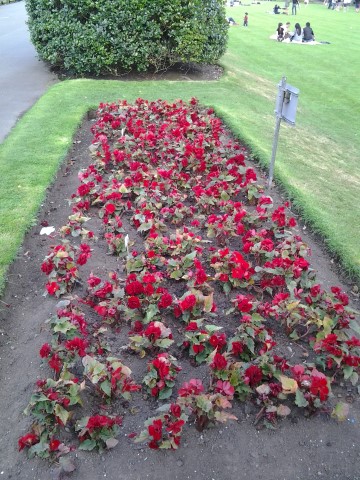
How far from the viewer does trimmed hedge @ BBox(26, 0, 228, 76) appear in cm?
991

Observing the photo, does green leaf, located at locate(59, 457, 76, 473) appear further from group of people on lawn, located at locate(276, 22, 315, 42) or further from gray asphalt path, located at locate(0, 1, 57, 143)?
group of people on lawn, located at locate(276, 22, 315, 42)

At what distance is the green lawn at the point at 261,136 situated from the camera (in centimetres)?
496

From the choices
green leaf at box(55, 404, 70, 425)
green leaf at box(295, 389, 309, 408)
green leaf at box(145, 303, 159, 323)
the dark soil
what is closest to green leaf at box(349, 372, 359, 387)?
the dark soil

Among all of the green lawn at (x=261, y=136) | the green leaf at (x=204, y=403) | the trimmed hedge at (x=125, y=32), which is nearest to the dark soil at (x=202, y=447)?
the green leaf at (x=204, y=403)


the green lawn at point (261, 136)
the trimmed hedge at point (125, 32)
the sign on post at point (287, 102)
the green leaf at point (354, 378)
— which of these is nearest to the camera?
the green leaf at point (354, 378)

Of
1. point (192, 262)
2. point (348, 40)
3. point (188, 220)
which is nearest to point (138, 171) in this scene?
point (188, 220)

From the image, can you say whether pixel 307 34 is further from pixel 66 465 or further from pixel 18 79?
pixel 66 465

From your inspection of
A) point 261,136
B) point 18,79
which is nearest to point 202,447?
point 261,136

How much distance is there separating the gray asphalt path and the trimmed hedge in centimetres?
67

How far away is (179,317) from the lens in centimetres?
338

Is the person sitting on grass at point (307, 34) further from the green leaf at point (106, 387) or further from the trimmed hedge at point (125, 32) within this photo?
the green leaf at point (106, 387)

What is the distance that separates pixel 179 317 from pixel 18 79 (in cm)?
929

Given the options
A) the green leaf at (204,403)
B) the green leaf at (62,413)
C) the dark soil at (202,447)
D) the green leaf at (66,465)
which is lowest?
the dark soil at (202,447)

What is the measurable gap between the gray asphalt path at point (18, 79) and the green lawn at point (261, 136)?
1.17 ft
